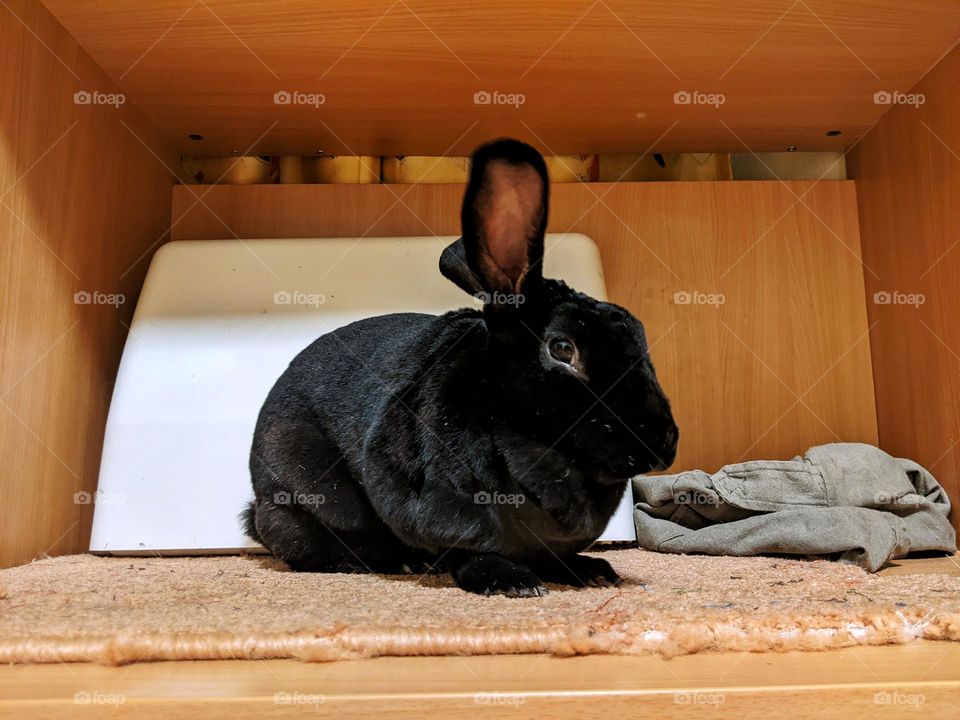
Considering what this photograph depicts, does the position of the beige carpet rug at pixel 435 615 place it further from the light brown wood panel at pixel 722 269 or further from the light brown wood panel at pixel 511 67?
the light brown wood panel at pixel 511 67

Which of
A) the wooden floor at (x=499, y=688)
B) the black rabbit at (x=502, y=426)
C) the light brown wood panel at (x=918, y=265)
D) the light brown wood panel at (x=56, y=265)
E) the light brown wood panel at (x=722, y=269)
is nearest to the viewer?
the wooden floor at (x=499, y=688)

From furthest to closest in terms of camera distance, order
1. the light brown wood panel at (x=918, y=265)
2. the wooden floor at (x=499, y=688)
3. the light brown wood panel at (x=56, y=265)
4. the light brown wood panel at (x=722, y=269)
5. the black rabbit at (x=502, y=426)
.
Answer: the light brown wood panel at (x=722, y=269) → the light brown wood panel at (x=918, y=265) → the light brown wood panel at (x=56, y=265) → the black rabbit at (x=502, y=426) → the wooden floor at (x=499, y=688)

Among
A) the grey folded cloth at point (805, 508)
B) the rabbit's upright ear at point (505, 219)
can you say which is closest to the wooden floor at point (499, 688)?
the rabbit's upright ear at point (505, 219)

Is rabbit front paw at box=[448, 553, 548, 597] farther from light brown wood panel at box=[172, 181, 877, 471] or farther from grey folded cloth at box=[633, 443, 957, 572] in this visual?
light brown wood panel at box=[172, 181, 877, 471]

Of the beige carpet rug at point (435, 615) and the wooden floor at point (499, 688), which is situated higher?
the beige carpet rug at point (435, 615)

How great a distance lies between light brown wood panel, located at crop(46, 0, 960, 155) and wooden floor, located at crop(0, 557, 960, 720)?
830 millimetres

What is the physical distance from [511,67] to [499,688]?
934 mm

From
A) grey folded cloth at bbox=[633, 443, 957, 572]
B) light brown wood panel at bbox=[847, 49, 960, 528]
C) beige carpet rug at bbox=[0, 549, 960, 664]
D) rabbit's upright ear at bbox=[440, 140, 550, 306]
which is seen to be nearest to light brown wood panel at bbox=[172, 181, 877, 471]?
light brown wood panel at bbox=[847, 49, 960, 528]

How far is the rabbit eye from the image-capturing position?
0.76 metres

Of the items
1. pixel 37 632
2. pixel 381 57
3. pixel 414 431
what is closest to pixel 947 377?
pixel 414 431

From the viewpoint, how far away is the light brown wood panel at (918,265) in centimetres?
116

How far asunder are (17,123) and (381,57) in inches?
19.0

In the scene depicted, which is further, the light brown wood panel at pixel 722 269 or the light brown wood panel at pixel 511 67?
the light brown wood panel at pixel 722 269

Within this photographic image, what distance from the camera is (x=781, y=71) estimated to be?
119 cm
